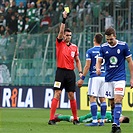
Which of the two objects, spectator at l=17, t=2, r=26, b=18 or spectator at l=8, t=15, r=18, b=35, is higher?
spectator at l=17, t=2, r=26, b=18

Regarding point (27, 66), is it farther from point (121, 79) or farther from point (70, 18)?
point (121, 79)

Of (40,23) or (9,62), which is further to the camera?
(40,23)

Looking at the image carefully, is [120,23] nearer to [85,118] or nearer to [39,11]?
[39,11]

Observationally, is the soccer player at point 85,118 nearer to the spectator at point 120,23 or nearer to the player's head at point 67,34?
the player's head at point 67,34

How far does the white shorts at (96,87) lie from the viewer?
16578mm

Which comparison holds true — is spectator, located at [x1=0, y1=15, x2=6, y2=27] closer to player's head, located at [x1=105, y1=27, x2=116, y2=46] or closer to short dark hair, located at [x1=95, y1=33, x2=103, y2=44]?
short dark hair, located at [x1=95, y1=33, x2=103, y2=44]

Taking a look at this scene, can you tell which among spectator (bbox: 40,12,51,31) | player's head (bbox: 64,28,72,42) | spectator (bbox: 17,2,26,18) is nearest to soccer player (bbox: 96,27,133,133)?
player's head (bbox: 64,28,72,42)

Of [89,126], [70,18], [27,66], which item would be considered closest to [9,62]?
[27,66]

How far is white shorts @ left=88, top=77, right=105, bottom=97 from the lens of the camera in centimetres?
1658

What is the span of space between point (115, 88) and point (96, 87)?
254 cm

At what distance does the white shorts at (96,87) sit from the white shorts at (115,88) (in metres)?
1.78

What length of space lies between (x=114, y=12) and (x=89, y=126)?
43.1 feet

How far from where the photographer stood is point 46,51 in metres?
28.2

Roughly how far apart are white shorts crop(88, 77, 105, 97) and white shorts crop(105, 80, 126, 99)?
178 centimetres
